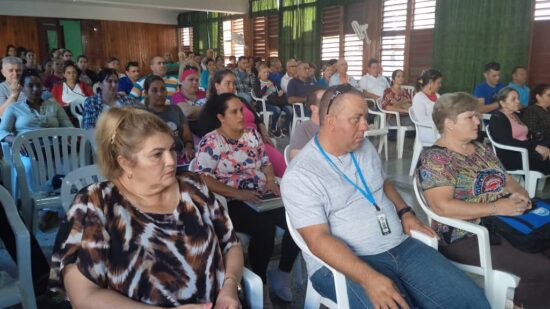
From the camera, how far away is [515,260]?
1.76m

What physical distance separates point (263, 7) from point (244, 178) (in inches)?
355

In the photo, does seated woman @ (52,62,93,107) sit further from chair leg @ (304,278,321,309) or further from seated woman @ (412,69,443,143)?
chair leg @ (304,278,321,309)

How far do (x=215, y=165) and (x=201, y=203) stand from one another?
0.95 m

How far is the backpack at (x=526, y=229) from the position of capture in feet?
5.62

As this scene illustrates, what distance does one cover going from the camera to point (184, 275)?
1283 millimetres

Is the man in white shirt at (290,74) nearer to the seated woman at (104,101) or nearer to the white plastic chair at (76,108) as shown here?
the white plastic chair at (76,108)

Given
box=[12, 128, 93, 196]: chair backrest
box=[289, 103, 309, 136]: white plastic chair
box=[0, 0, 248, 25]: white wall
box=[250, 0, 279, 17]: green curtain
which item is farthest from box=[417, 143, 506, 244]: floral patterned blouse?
box=[250, 0, 279, 17]: green curtain

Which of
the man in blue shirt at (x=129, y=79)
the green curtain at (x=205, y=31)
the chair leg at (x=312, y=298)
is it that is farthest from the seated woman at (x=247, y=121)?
the green curtain at (x=205, y=31)

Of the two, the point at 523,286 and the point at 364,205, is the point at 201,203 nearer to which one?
the point at 364,205

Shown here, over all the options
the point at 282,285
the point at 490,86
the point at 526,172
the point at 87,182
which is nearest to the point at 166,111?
the point at 87,182

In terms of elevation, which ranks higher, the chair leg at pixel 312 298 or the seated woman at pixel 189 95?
the seated woman at pixel 189 95

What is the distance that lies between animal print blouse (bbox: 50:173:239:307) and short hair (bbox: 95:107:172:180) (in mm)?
65

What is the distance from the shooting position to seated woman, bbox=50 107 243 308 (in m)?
1.17

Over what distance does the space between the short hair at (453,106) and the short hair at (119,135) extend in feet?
4.31
